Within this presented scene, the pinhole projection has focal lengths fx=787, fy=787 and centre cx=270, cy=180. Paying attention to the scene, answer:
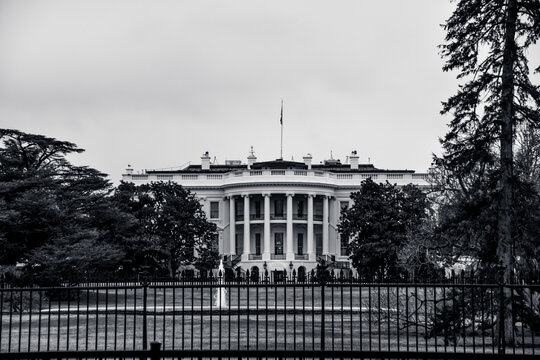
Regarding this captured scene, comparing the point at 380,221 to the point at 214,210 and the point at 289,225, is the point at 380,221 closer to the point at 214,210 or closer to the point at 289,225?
the point at 289,225

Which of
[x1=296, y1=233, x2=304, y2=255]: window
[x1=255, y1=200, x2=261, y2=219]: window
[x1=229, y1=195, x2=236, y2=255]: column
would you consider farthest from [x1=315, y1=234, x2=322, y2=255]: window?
[x1=229, y1=195, x2=236, y2=255]: column

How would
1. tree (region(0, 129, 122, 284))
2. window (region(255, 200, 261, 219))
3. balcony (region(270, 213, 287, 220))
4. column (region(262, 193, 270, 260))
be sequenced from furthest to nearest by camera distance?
window (region(255, 200, 261, 219)) < balcony (region(270, 213, 287, 220)) < column (region(262, 193, 270, 260)) < tree (region(0, 129, 122, 284))

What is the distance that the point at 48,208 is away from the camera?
40.4 metres

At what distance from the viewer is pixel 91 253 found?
39031 millimetres

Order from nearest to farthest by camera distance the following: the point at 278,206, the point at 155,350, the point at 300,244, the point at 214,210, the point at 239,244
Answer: the point at 155,350 → the point at 278,206 → the point at 300,244 → the point at 239,244 → the point at 214,210

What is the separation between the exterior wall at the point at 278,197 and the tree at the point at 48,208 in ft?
107

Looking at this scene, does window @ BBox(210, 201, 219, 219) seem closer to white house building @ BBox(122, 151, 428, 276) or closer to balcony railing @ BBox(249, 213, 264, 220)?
white house building @ BBox(122, 151, 428, 276)

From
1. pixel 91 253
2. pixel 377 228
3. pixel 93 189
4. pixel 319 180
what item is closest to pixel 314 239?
pixel 319 180

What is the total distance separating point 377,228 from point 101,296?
23710 millimetres

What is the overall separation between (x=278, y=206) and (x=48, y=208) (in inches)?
1693

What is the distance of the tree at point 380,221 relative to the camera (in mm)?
54938

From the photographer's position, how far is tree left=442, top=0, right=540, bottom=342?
1928cm

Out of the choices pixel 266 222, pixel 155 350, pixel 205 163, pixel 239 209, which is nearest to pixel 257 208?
pixel 239 209

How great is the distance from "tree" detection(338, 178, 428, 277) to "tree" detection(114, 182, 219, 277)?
11.6 meters
